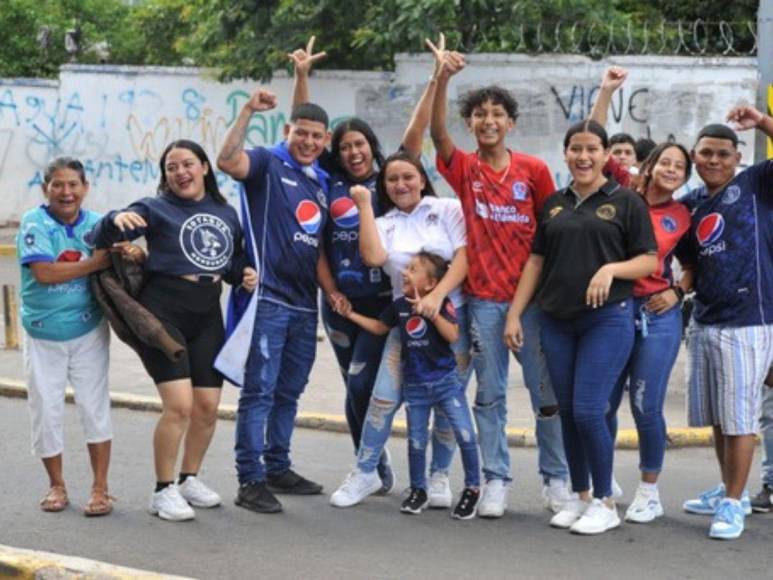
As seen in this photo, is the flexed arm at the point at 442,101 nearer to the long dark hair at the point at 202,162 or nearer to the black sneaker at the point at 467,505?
the long dark hair at the point at 202,162

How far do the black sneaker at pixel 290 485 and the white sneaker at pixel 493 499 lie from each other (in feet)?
3.26

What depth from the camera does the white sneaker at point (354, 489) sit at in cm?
743

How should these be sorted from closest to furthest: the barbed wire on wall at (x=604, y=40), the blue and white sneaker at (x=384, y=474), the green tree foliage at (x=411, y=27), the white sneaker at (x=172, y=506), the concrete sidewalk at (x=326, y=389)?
the white sneaker at (x=172, y=506) → the blue and white sneaker at (x=384, y=474) → the concrete sidewalk at (x=326, y=389) → the barbed wire on wall at (x=604, y=40) → the green tree foliage at (x=411, y=27)

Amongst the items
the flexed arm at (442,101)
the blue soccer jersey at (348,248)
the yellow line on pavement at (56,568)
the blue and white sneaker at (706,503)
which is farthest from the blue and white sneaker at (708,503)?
the yellow line on pavement at (56,568)

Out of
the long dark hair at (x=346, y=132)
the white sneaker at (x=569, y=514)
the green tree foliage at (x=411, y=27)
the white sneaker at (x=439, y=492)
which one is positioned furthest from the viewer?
the green tree foliage at (x=411, y=27)

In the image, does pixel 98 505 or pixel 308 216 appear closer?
pixel 98 505

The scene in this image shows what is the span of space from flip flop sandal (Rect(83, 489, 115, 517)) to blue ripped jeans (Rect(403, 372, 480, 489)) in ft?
4.98

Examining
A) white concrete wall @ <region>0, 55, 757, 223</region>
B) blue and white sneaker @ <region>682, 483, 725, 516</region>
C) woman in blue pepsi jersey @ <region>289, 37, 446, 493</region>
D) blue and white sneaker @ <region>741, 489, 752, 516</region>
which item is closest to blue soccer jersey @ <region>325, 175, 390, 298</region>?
woman in blue pepsi jersey @ <region>289, 37, 446, 493</region>

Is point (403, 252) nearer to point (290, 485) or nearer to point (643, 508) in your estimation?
point (290, 485)

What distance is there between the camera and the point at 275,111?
19125 mm

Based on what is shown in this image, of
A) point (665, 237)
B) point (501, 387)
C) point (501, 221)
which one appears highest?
point (501, 221)

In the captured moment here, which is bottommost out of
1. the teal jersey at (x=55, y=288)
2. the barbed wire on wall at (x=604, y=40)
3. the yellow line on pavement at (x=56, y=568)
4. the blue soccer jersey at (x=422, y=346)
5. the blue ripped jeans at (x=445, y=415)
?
the yellow line on pavement at (x=56, y=568)

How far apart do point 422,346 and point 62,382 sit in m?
1.77

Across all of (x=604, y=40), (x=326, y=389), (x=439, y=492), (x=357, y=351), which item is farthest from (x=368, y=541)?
(x=604, y=40)
